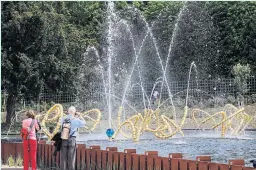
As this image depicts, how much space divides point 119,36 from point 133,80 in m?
4.29

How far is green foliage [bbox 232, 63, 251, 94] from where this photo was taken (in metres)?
45.6

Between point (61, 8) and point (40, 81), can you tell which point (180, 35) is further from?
point (40, 81)

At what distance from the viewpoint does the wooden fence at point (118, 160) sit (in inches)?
442

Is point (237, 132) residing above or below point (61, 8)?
below

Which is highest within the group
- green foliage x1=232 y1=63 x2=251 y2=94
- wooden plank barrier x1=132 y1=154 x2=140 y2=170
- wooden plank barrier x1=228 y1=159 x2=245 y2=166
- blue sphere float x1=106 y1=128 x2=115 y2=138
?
green foliage x1=232 y1=63 x2=251 y2=94

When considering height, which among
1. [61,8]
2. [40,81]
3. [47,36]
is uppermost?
[61,8]

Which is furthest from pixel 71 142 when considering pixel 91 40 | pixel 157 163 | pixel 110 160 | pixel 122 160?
pixel 91 40

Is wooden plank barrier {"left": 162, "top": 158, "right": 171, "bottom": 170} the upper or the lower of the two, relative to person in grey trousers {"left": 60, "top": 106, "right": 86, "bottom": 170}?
lower

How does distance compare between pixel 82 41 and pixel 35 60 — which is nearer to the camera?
pixel 35 60

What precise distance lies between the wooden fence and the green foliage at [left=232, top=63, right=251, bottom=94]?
29.6 metres

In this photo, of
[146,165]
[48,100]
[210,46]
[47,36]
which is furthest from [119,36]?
[146,165]

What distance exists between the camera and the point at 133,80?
55.1 meters

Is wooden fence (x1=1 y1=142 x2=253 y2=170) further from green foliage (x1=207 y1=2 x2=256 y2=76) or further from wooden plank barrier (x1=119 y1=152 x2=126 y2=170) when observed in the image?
green foliage (x1=207 y1=2 x2=256 y2=76)

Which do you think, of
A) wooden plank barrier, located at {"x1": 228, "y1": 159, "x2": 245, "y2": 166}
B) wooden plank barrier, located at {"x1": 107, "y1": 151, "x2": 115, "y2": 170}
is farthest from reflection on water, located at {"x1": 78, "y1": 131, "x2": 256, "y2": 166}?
wooden plank barrier, located at {"x1": 228, "y1": 159, "x2": 245, "y2": 166}
